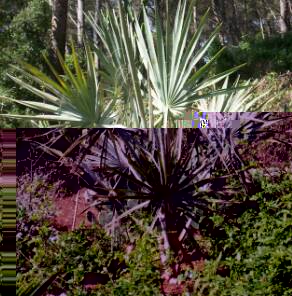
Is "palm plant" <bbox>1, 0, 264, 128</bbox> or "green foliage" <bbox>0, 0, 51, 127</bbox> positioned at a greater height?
"green foliage" <bbox>0, 0, 51, 127</bbox>

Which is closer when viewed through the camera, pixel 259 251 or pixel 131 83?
pixel 259 251

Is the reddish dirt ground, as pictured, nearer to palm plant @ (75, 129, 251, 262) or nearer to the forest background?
palm plant @ (75, 129, 251, 262)

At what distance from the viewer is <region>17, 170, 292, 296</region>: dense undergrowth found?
2938mm

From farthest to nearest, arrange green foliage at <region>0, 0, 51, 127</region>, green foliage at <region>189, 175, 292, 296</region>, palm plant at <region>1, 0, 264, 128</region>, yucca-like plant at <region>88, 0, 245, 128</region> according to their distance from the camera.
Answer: green foliage at <region>0, 0, 51, 127</region>, yucca-like plant at <region>88, 0, 245, 128</region>, palm plant at <region>1, 0, 264, 128</region>, green foliage at <region>189, 175, 292, 296</region>

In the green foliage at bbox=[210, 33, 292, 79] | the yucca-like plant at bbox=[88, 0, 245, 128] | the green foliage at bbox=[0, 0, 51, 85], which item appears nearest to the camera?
the yucca-like plant at bbox=[88, 0, 245, 128]

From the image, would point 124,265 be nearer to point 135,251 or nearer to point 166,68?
point 135,251

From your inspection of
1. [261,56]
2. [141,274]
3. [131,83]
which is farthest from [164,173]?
[261,56]

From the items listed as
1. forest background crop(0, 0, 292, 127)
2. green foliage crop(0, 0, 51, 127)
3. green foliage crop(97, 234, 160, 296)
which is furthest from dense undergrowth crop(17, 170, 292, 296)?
green foliage crop(0, 0, 51, 127)

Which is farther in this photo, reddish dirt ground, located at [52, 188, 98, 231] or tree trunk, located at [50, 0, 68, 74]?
tree trunk, located at [50, 0, 68, 74]

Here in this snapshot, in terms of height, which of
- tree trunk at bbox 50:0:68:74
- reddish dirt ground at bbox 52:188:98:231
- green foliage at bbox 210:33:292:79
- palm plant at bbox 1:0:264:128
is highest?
green foliage at bbox 210:33:292:79

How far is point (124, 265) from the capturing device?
2.97m

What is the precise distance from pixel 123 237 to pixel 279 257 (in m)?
0.86

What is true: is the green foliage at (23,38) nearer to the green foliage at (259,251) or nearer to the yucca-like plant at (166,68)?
the yucca-like plant at (166,68)

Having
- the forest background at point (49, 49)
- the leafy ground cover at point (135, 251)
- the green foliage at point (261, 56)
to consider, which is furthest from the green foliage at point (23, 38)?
the leafy ground cover at point (135, 251)
